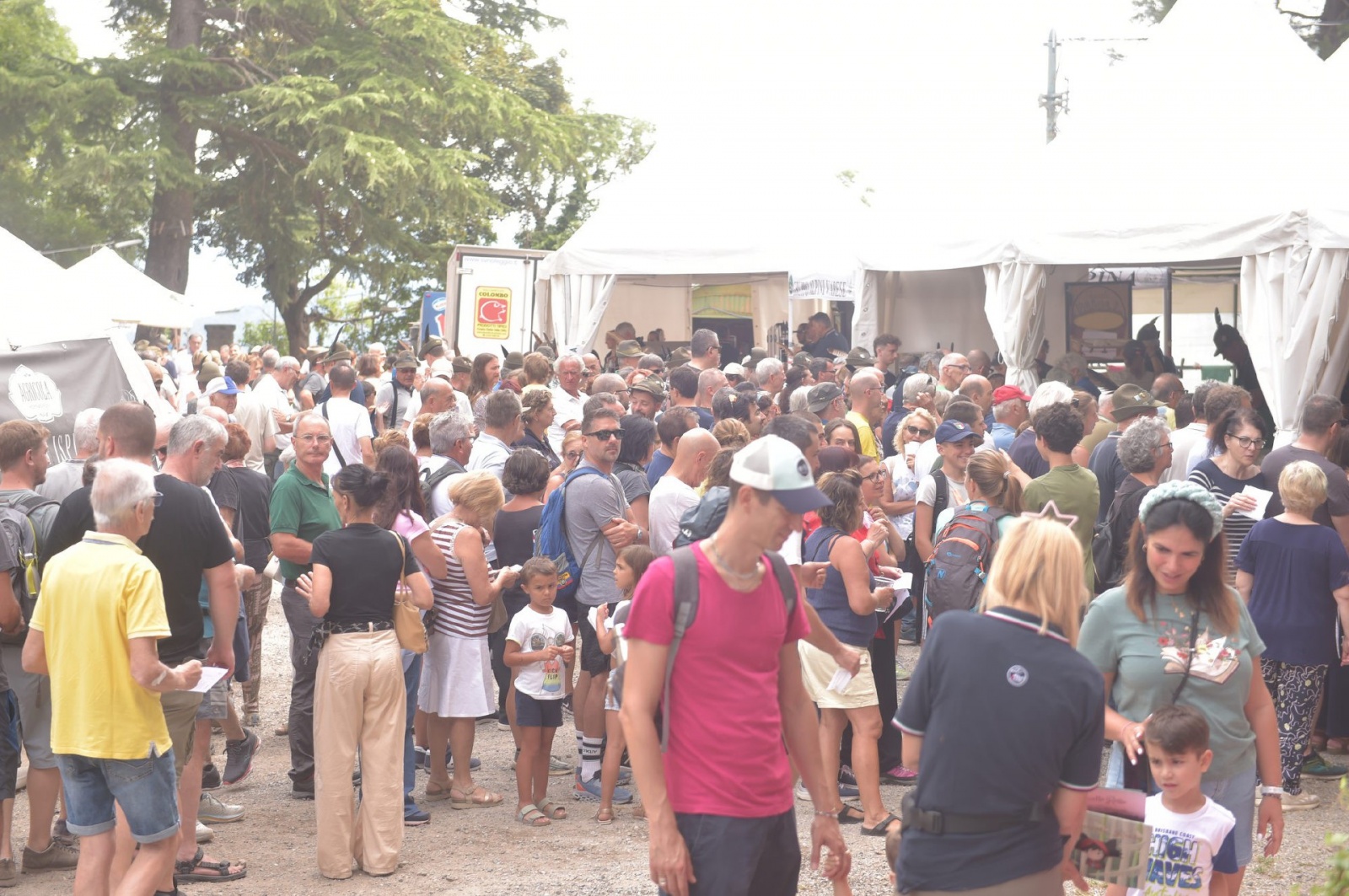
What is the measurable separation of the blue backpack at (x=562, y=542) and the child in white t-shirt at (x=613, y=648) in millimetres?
216

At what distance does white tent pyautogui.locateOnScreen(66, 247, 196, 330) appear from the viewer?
22.8 metres

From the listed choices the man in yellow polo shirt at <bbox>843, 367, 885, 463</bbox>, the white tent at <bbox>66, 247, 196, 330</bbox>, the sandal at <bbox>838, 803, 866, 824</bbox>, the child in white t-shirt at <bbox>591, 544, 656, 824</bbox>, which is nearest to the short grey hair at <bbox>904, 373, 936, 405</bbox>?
the man in yellow polo shirt at <bbox>843, 367, 885, 463</bbox>

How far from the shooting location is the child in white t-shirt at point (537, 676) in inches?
257

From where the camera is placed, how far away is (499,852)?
618cm

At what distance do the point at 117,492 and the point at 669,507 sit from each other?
2879mm

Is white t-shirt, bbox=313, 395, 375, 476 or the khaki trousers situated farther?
white t-shirt, bbox=313, 395, 375, 476

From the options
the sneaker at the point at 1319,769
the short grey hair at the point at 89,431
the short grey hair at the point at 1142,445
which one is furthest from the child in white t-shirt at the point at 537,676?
the sneaker at the point at 1319,769

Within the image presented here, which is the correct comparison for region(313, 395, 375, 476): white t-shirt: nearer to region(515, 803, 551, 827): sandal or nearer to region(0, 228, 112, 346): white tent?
region(0, 228, 112, 346): white tent

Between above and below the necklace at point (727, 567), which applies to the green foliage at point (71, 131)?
above

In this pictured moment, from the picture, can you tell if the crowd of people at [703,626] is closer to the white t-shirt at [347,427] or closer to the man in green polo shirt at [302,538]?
the man in green polo shirt at [302,538]

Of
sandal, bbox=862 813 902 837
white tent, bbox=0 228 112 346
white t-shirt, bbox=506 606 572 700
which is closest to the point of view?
sandal, bbox=862 813 902 837

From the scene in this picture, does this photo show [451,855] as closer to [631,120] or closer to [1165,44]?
[1165,44]

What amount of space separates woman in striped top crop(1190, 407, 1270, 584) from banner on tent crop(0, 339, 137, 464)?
6.60 metres

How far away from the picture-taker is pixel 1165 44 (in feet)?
43.8
